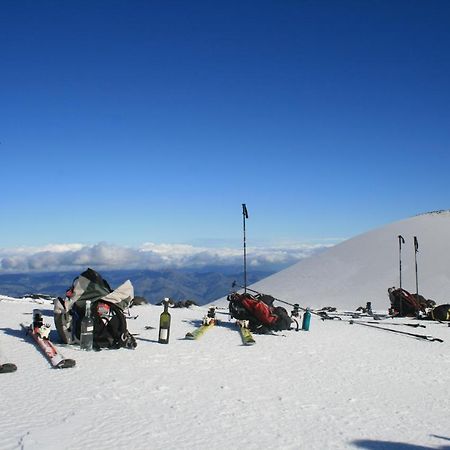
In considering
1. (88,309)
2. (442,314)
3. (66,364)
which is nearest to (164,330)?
(88,309)

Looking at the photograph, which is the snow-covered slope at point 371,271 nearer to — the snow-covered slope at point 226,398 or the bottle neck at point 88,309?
the snow-covered slope at point 226,398

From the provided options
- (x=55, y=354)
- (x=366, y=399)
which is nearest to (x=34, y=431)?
(x=55, y=354)

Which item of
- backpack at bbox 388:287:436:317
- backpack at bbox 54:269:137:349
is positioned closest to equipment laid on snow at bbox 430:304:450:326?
backpack at bbox 388:287:436:317

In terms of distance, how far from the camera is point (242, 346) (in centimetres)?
1167

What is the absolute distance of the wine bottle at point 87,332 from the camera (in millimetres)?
10211

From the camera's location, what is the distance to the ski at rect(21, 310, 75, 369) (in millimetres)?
8375

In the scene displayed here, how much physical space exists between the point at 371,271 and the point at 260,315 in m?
32.9

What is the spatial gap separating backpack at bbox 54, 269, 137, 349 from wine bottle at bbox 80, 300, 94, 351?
0.42ft

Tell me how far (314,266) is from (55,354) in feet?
141

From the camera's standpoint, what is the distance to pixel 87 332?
405 inches

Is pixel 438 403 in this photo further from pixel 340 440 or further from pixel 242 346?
pixel 242 346

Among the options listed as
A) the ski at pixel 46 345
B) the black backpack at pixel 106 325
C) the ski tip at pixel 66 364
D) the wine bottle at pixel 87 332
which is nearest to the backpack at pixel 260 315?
the black backpack at pixel 106 325

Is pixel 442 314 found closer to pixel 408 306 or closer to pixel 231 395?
pixel 408 306

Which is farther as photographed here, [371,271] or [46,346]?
[371,271]
